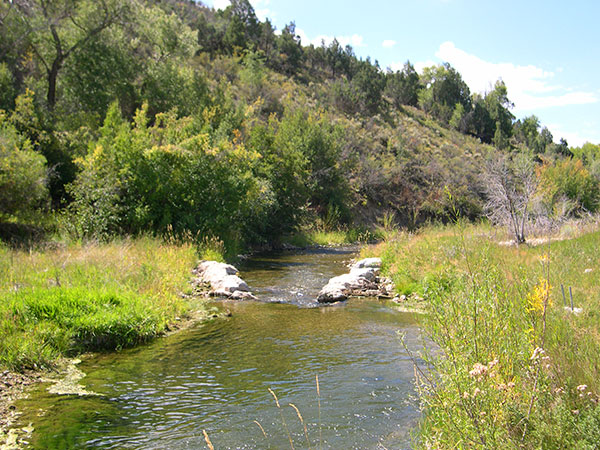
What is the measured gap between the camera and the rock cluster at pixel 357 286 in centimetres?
1218

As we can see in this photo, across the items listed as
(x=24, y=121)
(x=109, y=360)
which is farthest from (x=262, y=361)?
(x=24, y=121)

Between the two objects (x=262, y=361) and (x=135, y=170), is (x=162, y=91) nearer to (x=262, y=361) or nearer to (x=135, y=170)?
(x=135, y=170)

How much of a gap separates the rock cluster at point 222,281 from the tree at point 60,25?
49.9 ft

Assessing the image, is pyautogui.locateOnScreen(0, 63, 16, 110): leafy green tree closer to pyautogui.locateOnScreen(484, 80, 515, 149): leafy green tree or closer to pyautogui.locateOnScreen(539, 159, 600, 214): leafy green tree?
pyautogui.locateOnScreen(539, 159, 600, 214): leafy green tree

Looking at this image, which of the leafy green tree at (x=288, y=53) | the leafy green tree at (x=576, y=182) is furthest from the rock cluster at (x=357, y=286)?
the leafy green tree at (x=288, y=53)

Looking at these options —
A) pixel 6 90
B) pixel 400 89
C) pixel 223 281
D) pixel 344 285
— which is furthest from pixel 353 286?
pixel 400 89

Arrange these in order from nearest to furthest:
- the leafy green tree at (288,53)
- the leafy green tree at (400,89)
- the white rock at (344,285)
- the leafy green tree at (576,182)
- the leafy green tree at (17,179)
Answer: the white rock at (344,285), the leafy green tree at (17,179), the leafy green tree at (576,182), the leafy green tree at (288,53), the leafy green tree at (400,89)

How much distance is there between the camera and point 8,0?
23.0m

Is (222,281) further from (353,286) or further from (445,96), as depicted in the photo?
(445,96)

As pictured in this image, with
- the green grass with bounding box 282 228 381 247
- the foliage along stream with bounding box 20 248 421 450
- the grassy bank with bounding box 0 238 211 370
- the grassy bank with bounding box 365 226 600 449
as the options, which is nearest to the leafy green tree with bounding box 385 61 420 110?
the green grass with bounding box 282 228 381 247

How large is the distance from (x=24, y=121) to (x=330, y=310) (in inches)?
632

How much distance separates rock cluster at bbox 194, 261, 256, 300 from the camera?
1228 cm

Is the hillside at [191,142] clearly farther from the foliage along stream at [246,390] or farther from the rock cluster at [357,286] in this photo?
the rock cluster at [357,286]

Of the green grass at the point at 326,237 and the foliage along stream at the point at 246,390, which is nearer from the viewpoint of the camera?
the foliage along stream at the point at 246,390
